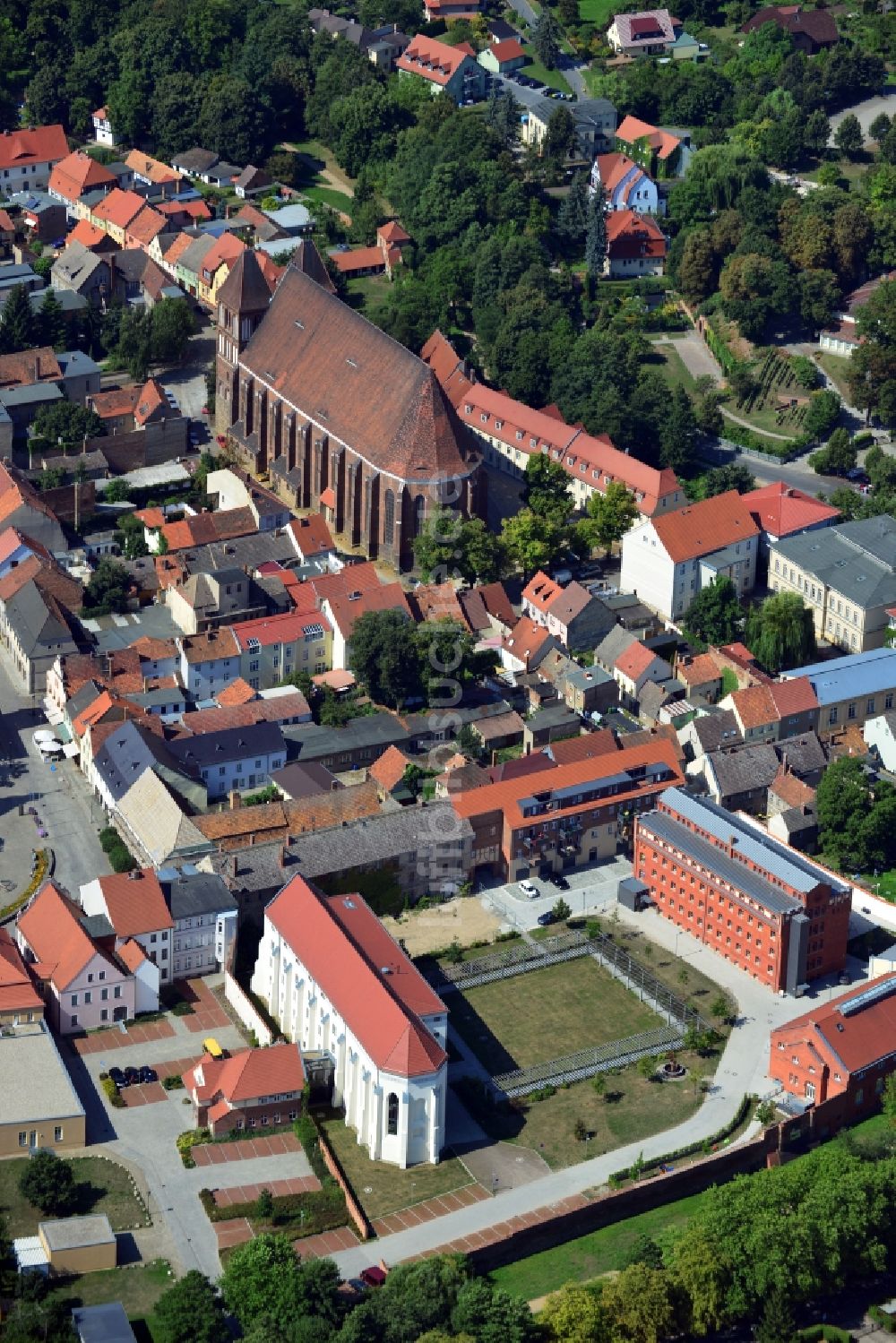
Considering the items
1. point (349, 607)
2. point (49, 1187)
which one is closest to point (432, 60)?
point (349, 607)

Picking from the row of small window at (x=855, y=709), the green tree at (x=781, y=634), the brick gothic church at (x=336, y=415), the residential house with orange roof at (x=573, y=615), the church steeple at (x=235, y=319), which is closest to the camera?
the row of small window at (x=855, y=709)

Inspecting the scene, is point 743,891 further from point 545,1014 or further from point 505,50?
point 505,50

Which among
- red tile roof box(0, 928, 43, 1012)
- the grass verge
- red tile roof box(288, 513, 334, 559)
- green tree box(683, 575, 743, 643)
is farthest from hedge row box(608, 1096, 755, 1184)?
red tile roof box(288, 513, 334, 559)

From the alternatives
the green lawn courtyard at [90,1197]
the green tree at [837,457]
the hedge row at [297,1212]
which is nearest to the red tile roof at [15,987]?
the green lawn courtyard at [90,1197]

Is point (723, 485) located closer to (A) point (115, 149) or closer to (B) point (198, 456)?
(B) point (198, 456)

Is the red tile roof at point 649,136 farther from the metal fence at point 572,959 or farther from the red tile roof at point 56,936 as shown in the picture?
the red tile roof at point 56,936
